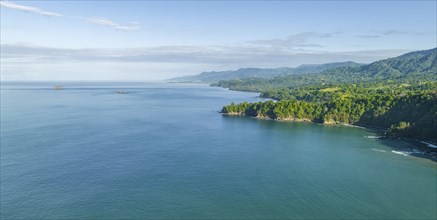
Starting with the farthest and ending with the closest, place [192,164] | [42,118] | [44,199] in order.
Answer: [42,118] → [192,164] → [44,199]

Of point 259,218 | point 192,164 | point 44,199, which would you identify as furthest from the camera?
point 192,164

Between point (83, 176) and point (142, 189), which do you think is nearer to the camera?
point (142, 189)

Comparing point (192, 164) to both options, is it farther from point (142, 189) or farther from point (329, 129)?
point (329, 129)

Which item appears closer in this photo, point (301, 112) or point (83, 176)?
point (83, 176)

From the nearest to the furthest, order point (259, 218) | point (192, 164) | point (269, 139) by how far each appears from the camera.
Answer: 1. point (259, 218)
2. point (192, 164)
3. point (269, 139)

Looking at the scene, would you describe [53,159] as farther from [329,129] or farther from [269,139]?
[329,129]

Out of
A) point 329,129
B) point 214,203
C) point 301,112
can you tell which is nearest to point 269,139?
point 329,129

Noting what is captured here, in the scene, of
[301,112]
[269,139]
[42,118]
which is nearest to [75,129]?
[42,118]
